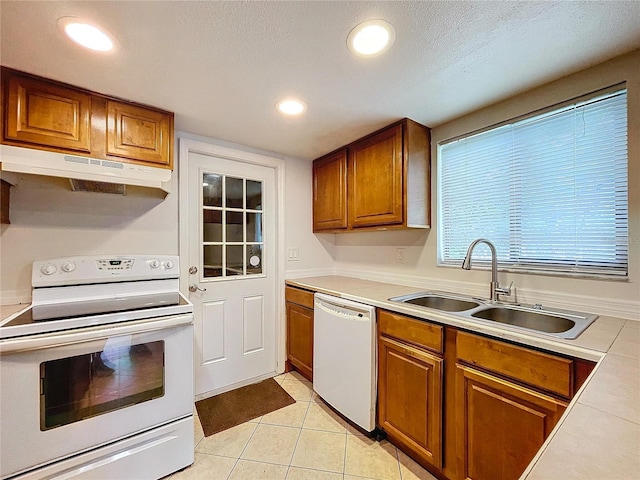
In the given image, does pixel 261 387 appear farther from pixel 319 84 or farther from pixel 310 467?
pixel 319 84

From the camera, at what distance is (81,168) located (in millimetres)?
1400

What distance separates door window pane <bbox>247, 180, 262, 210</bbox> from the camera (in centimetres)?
248

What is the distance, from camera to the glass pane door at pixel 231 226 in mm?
Answer: 2270

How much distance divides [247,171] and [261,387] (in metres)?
1.92

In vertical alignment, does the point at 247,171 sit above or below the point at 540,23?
below

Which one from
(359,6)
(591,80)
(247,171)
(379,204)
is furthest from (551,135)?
(247,171)

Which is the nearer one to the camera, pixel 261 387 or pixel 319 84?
pixel 319 84

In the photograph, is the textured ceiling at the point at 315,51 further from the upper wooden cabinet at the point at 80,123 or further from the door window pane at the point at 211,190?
the door window pane at the point at 211,190

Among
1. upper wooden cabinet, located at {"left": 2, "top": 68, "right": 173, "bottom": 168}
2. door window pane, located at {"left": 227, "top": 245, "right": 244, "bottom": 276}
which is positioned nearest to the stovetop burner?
door window pane, located at {"left": 227, "top": 245, "right": 244, "bottom": 276}

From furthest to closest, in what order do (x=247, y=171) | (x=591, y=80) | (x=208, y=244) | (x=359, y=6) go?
(x=247, y=171) < (x=208, y=244) < (x=591, y=80) < (x=359, y=6)

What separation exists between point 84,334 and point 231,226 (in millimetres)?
1305

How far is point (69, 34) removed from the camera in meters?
1.11

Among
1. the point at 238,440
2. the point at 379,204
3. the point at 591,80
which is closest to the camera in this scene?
the point at 591,80

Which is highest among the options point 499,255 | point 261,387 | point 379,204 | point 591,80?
point 591,80
